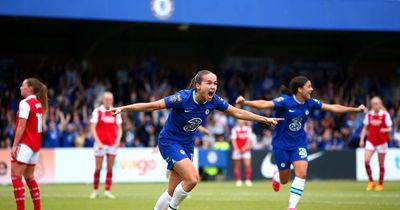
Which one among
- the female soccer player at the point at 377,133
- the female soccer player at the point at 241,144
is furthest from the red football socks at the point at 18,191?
the female soccer player at the point at 241,144

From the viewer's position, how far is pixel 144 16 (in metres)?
28.2

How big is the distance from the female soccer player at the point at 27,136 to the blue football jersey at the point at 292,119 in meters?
4.03

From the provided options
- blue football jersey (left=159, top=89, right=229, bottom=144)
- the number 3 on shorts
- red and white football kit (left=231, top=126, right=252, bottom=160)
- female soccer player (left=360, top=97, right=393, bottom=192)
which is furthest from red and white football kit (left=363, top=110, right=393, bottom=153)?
blue football jersey (left=159, top=89, right=229, bottom=144)

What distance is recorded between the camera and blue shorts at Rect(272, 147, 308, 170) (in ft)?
45.5

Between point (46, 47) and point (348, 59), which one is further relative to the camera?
point (348, 59)

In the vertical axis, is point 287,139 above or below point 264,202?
above

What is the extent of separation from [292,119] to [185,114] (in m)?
3.00

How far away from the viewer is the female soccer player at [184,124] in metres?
11.4

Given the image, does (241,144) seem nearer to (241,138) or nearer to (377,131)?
(241,138)

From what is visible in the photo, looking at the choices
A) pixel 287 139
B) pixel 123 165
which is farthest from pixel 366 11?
pixel 287 139

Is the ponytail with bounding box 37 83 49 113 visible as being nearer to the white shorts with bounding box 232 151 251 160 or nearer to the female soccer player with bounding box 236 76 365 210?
the female soccer player with bounding box 236 76 365 210

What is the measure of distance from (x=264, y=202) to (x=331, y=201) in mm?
1420

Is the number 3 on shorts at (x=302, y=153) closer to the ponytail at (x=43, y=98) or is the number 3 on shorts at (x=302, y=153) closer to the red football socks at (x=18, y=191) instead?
the ponytail at (x=43, y=98)

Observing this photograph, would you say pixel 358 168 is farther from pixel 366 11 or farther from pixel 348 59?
pixel 348 59
